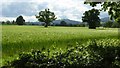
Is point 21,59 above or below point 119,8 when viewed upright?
below

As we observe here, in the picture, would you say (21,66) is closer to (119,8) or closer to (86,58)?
(86,58)

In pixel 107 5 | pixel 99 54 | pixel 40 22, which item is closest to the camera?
pixel 99 54

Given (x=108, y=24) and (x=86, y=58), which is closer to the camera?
(x=86, y=58)

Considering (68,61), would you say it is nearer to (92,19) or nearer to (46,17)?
(92,19)

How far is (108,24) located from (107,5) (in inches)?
3867

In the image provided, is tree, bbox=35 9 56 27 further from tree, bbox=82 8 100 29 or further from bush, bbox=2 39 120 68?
bush, bbox=2 39 120 68

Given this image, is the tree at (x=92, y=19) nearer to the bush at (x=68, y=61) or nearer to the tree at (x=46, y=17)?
the tree at (x=46, y=17)

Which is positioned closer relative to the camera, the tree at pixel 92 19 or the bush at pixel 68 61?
the bush at pixel 68 61

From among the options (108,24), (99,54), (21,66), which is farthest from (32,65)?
(108,24)

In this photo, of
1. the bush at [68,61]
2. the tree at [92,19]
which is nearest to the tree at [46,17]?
the tree at [92,19]

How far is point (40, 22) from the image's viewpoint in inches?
4951

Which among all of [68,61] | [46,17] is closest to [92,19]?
[46,17]

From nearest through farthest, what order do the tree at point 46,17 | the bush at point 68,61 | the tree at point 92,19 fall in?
the bush at point 68,61
the tree at point 92,19
the tree at point 46,17

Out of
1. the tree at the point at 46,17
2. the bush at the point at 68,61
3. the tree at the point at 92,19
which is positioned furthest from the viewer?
the tree at the point at 46,17
